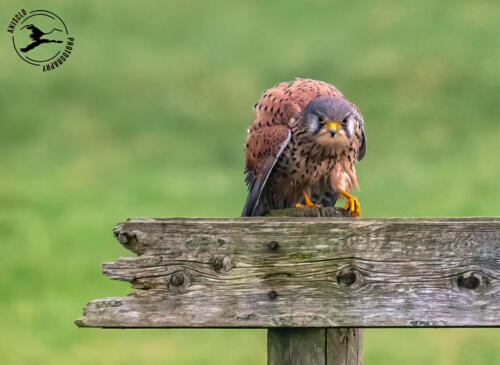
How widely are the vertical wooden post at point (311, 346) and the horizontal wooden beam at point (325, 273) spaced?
127 millimetres

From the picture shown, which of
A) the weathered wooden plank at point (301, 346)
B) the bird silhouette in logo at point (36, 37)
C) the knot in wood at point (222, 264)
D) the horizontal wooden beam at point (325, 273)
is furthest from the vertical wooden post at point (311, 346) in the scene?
the bird silhouette in logo at point (36, 37)

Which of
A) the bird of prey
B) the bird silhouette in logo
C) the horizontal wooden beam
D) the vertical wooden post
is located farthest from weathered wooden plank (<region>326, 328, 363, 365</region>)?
the bird silhouette in logo

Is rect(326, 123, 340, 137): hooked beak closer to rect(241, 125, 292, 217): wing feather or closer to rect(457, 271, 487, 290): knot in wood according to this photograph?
rect(241, 125, 292, 217): wing feather

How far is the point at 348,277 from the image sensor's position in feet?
9.11

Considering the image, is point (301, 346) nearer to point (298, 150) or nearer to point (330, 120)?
point (330, 120)

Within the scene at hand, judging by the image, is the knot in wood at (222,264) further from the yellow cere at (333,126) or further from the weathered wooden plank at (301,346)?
the yellow cere at (333,126)

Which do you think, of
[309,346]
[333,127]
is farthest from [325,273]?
[333,127]

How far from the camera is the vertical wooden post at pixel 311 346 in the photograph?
2885 mm

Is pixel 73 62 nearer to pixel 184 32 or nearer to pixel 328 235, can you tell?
pixel 184 32

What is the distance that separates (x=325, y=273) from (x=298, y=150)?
6.20 ft

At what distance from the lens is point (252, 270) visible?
277cm

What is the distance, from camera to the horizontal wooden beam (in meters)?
2.75

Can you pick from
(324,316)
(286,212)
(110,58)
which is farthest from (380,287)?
(110,58)

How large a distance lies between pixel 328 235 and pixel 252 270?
8.6 inches
